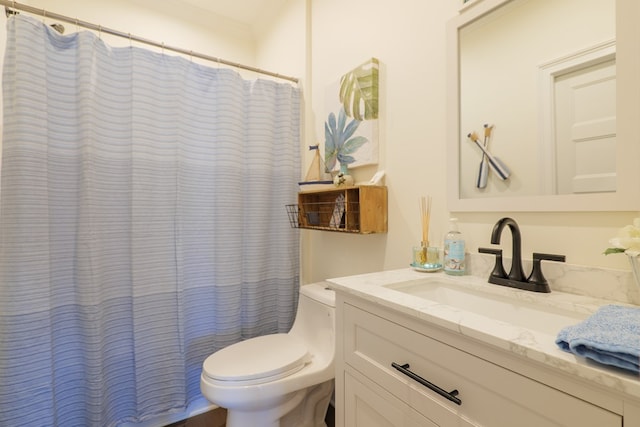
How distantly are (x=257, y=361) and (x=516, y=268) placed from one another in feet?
3.48

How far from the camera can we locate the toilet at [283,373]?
1.18 m

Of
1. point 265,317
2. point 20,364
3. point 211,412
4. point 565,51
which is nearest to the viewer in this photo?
point 565,51

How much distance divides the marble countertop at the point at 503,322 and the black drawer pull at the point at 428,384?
0.45 feet

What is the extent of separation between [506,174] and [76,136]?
1757mm

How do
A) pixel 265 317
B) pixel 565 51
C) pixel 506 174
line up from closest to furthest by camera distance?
pixel 565 51
pixel 506 174
pixel 265 317

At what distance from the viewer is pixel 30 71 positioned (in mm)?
1242

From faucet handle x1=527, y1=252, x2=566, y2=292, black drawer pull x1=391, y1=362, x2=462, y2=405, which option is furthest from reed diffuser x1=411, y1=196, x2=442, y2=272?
black drawer pull x1=391, y1=362, x2=462, y2=405

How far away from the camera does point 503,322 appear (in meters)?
0.62

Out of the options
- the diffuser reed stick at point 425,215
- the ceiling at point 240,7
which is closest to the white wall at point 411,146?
the diffuser reed stick at point 425,215

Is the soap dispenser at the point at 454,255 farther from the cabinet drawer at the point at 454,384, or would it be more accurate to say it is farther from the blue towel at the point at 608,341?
the blue towel at the point at 608,341

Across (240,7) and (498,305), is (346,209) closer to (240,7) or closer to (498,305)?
(498,305)

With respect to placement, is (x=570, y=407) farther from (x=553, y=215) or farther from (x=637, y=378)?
(x=553, y=215)

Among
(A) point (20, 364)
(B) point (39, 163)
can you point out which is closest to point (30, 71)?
(B) point (39, 163)

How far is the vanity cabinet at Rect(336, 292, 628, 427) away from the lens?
1.60 ft
